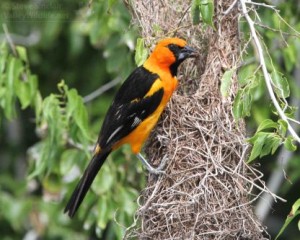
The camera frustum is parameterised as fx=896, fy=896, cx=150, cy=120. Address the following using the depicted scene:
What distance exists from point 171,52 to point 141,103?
1.06 feet

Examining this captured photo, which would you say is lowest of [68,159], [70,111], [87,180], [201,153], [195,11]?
[68,159]

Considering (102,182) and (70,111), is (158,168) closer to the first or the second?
(70,111)

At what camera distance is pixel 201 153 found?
4461 mm

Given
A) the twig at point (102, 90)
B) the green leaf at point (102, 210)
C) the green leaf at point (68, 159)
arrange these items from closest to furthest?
the green leaf at point (102, 210) < the green leaf at point (68, 159) < the twig at point (102, 90)

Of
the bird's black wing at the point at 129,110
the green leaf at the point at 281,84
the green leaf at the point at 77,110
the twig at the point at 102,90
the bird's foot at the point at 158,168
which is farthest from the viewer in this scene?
the twig at the point at 102,90

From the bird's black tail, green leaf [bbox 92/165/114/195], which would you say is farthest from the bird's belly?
green leaf [bbox 92/165/114/195]

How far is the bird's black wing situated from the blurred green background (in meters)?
0.39

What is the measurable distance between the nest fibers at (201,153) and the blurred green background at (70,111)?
24 cm

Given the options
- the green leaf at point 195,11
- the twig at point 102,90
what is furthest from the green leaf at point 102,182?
the green leaf at point 195,11

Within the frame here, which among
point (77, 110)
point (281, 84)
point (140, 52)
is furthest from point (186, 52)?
point (77, 110)

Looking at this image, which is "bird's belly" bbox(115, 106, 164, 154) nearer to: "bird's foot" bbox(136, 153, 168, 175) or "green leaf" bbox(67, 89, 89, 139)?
"bird's foot" bbox(136, 153, 168, 175)

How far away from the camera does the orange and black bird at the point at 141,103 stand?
4.63m

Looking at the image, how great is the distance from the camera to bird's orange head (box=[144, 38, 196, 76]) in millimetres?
4617

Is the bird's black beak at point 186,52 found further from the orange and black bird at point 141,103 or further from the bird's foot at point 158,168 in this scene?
the bird's foot at point 158,168
